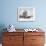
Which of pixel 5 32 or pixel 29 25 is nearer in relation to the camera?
pixel 5 32

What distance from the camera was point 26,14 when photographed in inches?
164

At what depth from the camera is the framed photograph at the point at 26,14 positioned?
4.14 m

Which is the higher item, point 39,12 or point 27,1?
point 27,1

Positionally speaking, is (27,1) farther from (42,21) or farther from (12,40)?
(12,40)

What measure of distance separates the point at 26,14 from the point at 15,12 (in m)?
0.37

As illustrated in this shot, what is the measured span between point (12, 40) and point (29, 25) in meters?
0.87

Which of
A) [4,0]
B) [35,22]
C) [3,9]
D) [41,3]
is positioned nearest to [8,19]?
[3,9]

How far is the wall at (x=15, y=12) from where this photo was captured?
4129mm

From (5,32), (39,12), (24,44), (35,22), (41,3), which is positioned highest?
(41,3)

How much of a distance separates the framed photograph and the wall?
0.12 meters

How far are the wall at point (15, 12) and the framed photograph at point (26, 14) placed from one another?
12 cm

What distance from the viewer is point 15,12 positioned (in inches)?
163

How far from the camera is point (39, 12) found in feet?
13.7

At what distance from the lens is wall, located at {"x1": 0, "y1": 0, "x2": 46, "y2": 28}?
413 centimetres
